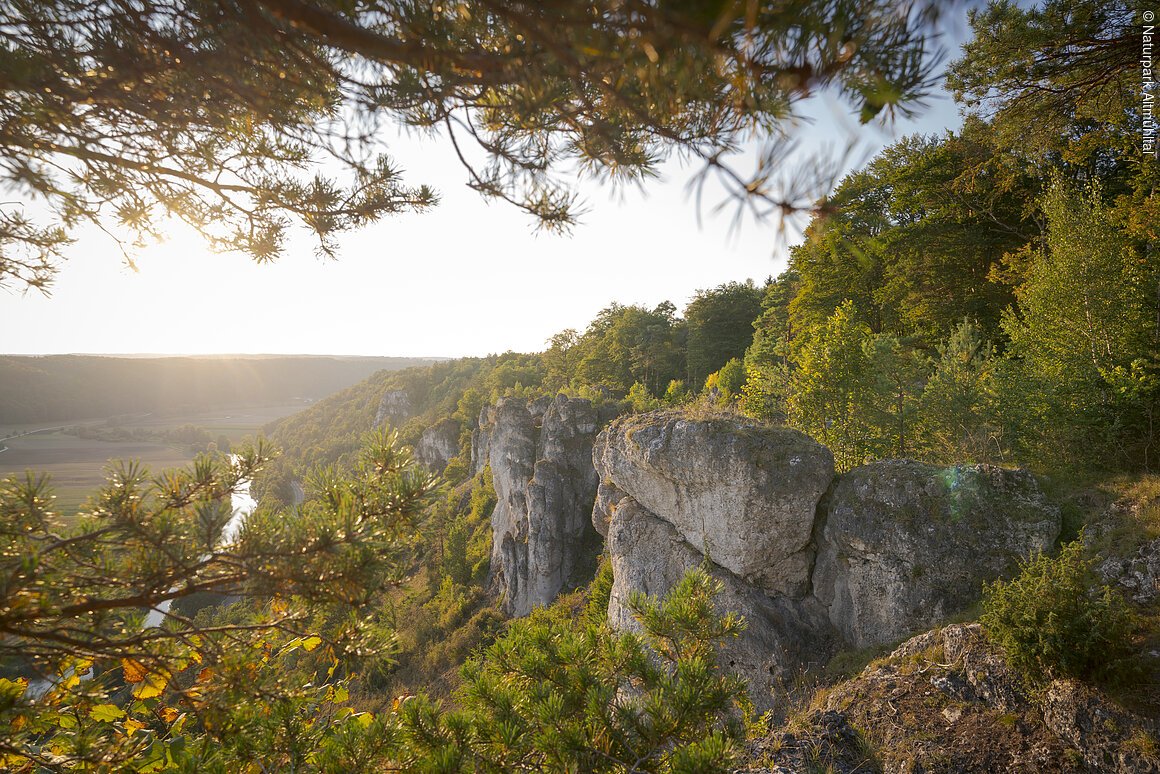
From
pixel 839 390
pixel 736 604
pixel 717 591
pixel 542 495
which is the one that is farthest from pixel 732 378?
pixel 717 591

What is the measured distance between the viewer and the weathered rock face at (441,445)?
42812 millimetres

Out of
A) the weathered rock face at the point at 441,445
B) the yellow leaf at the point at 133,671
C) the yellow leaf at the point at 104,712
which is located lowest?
the weathered rock face at the point at 441,445

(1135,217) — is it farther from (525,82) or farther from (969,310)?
(525,82)

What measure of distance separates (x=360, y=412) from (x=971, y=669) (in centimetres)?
7266

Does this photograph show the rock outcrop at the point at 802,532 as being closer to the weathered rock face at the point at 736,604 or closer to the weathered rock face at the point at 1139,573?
the weathered rock face at the point at 736,604

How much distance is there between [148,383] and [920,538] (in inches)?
2917

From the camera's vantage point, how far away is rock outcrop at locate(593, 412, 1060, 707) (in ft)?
26.5

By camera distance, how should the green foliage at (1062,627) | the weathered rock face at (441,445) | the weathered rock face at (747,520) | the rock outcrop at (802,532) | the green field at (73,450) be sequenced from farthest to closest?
1. the weathered rock face at (441,445)
2. the weathered rock face at (747,520)
3. the rock outcrop at (802,532)
4. the green field at (73,450)
5. the green foliage at (1062,627)

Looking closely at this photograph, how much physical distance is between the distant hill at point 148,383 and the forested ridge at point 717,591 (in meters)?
25.8

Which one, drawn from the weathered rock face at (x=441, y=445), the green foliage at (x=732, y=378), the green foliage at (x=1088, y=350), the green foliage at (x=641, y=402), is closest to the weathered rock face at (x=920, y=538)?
the green foliage at (x=1088, y=350)

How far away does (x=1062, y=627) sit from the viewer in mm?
4457

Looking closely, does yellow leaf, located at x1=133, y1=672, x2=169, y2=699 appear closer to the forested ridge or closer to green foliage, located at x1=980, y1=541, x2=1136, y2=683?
the forested ridge

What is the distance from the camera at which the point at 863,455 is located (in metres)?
11.0

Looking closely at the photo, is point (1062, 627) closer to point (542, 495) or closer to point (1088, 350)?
point (1088, 350)
